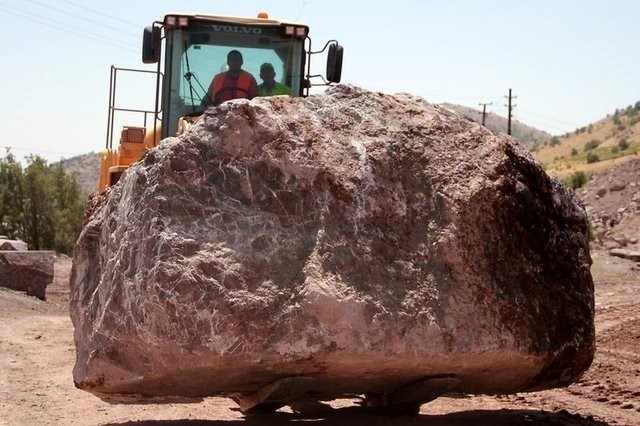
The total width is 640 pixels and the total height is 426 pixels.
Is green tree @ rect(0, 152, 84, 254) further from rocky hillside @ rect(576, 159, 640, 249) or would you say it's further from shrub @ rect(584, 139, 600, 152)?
shrub @ rect(584, 139, 600, 152)

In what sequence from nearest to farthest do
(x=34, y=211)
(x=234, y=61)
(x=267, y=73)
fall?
(x=234, y=61) < (x=267, y=73) < (x=34, y=211)

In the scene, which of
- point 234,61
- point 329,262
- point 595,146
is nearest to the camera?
point 329,262

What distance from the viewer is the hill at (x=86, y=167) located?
256 feet

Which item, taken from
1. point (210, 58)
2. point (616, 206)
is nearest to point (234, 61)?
point (210, 58)

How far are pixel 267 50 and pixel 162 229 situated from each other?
15.5ft

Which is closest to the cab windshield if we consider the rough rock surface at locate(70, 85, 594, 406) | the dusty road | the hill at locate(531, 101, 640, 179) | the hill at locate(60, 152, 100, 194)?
the dusty road

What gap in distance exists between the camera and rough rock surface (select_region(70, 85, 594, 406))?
195 inches

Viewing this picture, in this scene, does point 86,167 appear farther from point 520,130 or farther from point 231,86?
point 231,86

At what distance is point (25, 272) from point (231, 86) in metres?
9.39

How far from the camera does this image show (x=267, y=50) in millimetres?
9508

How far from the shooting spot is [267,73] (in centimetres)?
942

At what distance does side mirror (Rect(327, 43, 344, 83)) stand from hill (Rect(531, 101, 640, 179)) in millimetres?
37381

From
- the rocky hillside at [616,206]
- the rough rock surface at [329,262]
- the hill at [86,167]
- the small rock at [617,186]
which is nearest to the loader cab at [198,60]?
the rough rock surface at [329,262]

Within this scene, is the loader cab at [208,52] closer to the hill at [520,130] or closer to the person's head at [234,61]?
the person's head at [234,61]
